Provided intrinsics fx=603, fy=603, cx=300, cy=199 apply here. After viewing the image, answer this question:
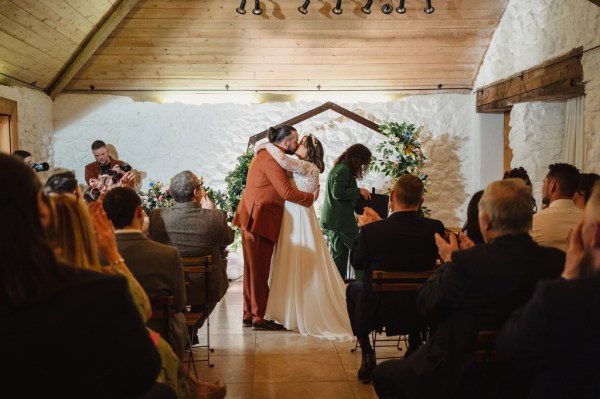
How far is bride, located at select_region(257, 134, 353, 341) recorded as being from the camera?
4.97m

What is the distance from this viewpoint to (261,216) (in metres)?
5.01

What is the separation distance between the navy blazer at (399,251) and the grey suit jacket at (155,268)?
115 centimetres

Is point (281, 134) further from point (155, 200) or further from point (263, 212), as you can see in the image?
point (155, 200)

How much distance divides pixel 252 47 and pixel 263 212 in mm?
2837

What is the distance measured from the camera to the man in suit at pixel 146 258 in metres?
2.79

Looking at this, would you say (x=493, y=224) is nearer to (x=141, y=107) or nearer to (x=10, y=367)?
(x=10, y=367)

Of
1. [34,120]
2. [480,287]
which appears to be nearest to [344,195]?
[480,287]

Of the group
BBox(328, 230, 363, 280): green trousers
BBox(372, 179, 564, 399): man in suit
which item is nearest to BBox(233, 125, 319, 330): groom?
BBox(328, 230, 363, 280): green trousers

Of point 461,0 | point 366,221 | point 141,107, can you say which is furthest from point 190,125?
point 366,221

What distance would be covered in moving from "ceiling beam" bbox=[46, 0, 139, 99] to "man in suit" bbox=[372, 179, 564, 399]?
5192 mm

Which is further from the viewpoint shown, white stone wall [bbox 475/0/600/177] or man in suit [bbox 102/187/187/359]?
white stone wall [bbox 475/0/600/177]

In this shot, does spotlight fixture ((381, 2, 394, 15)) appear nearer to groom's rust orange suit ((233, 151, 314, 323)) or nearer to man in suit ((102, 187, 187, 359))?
groom's rust orange suit ((233, 151, 314, 323))

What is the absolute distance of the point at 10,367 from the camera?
1.32 metres

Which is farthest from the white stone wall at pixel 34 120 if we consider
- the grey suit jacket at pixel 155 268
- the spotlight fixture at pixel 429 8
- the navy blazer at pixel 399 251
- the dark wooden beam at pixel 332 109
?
the navy blazer at pixel 399 251
